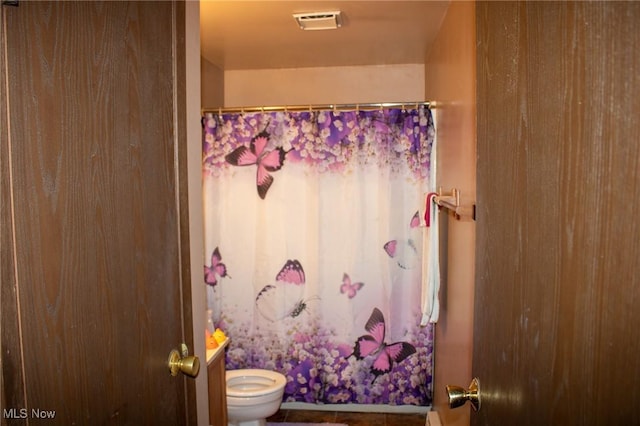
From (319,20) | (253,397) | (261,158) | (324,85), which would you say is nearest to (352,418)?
(253,397)

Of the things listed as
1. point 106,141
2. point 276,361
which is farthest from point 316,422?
point 106,141

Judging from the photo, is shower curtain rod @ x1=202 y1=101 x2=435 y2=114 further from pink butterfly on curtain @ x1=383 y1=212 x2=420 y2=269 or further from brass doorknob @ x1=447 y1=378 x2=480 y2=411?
brass doorknob @ x1=447 y1=378 x2=480 y2=411

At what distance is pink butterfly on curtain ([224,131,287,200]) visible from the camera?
3105 millimetres

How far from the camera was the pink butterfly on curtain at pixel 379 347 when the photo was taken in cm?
313

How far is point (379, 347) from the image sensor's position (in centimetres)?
314

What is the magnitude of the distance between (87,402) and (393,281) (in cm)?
241

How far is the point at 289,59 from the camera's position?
3.37m

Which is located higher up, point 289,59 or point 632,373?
point 289,59

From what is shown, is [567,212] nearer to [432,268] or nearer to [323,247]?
[432,268]

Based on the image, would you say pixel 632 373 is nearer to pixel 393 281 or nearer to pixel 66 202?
pixel 66 202

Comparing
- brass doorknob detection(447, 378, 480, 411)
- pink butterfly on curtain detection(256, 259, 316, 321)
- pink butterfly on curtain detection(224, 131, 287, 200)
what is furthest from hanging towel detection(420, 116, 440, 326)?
brass doorknob detection(447, 378, 480, 411)

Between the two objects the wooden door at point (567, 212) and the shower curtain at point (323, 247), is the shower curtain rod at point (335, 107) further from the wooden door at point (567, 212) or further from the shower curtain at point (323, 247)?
the wooden door at point (567, 212)

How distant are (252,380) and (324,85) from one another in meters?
2.20

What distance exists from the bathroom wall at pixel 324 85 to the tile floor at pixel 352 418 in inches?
90.3
